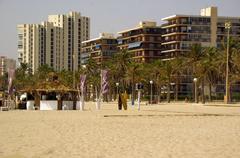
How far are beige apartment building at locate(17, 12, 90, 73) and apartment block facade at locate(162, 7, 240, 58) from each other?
64616mm

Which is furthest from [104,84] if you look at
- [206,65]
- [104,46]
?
[104,46]

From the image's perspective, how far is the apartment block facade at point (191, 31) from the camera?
392ft

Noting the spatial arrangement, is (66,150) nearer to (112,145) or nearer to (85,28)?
(112,145)

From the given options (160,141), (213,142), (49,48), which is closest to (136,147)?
(160,141)

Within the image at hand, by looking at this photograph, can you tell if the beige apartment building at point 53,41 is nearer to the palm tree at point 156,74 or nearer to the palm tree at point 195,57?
the palm tree at point 156,74

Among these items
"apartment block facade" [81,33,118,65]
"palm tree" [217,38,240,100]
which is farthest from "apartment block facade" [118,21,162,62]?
"palm tree" [217,38,240,100]

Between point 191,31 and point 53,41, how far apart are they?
3056 inches

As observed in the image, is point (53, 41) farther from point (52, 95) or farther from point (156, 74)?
point (52, 95)

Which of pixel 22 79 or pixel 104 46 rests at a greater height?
pixel 104 46

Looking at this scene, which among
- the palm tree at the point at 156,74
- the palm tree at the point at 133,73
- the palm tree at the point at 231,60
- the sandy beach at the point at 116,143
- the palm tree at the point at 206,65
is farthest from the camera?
the palm tree at the point at 133,73

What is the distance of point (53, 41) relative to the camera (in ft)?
606

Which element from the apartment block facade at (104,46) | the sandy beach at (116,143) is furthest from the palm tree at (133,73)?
the sandy beach at (116,143)

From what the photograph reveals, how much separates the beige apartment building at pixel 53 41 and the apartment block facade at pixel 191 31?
64.6 meters

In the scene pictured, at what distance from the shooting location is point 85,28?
7633 inches
